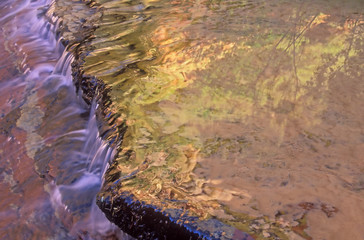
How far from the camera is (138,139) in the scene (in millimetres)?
2461

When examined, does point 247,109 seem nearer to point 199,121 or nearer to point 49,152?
point 199,121

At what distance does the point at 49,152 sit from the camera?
3135 millimetres

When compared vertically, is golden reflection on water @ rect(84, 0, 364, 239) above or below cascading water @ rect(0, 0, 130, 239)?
above

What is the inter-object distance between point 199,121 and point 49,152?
1.24 m

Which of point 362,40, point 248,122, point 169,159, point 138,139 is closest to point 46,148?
point 138,139

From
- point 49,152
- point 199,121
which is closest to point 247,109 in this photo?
point 199,121

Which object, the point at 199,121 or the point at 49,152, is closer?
the point at 199,121

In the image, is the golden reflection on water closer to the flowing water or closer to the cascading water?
the flowing water

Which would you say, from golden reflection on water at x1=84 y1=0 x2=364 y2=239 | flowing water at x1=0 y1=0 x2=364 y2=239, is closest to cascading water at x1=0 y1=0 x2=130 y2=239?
flowing water at x1=0 y1=0 x2=364 y2=239

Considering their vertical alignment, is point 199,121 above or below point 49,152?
above

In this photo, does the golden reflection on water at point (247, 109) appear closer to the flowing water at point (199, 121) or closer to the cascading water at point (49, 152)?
the flowing water at point (199, 121)

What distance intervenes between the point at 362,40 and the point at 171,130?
Answer: 69.3 inches

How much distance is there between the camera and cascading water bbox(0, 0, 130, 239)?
258cm

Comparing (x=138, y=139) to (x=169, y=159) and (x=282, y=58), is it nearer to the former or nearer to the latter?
(x=169, y=159)
